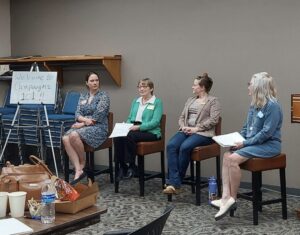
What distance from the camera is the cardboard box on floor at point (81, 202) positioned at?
239 cm

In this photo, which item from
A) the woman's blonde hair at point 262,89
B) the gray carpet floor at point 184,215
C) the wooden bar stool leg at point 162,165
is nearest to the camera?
the gray carpet floor at point 184,215

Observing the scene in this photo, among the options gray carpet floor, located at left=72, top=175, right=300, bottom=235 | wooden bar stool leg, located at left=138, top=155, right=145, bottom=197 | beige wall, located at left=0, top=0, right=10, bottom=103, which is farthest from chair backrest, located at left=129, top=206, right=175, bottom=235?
beige wall, located at left=0, top=0, right=10, bottom=103

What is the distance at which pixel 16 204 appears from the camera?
93.0 inches

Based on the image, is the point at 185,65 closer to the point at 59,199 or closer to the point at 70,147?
the point at 70,147

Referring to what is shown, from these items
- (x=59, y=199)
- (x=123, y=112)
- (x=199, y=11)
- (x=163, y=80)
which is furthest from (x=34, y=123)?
(x=59, y=199)

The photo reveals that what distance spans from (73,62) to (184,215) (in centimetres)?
293

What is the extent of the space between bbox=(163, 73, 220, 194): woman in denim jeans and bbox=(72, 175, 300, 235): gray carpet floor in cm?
26

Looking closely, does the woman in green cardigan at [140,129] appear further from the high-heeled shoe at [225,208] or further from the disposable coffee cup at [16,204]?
the disposable coffee cup at [16,204]

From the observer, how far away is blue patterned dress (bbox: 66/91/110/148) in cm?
543

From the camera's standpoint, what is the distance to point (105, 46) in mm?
6422

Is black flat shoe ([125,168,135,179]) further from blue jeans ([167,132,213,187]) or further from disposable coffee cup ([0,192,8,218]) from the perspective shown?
disposable coffee cup ([0,192,8,218])

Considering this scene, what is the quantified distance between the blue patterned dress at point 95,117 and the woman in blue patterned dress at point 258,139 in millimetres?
1671

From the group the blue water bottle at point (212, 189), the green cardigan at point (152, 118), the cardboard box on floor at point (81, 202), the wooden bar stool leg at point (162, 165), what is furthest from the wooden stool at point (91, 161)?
the cardboard box on floor at point (81, 202)

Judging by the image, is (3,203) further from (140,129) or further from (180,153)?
(140,129)
